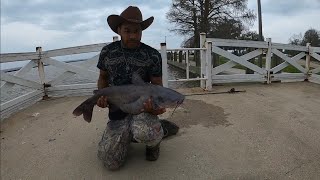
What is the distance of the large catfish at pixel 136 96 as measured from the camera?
346 cm

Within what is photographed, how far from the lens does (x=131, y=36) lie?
12.4ft

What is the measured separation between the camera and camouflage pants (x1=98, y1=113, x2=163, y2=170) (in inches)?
143

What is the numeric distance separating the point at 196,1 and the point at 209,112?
754 inches

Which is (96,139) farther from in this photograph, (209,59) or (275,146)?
(209,59)

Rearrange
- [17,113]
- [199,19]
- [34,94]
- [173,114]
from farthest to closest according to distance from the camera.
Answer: [199,19]
[34,94]
[17,113]
[173,114]

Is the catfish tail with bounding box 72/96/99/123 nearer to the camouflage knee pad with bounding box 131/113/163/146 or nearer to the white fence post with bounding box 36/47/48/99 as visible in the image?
the camouflage knee pad with bounding box 131/113/163/146

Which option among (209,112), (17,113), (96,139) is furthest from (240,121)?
(17,113)

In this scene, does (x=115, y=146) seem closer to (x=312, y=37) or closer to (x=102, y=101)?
(x=102, y=101)

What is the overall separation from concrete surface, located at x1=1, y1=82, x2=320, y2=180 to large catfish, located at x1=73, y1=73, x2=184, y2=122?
71 cm

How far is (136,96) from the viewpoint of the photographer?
355 cm

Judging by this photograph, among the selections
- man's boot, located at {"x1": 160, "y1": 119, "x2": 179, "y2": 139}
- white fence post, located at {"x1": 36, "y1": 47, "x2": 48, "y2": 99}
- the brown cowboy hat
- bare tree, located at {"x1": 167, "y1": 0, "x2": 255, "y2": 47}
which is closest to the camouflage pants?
man's boot, located at {"x1": 160, "y1": 119, "x2": 179, "y2": 139}

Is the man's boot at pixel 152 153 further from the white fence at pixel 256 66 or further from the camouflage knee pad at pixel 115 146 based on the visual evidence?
the white fence at pixel 256 66

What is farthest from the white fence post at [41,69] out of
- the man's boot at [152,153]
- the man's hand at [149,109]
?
the man's hand at [149,109]

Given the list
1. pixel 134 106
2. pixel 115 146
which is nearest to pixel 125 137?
pixel 115 146
